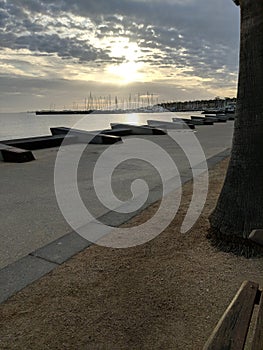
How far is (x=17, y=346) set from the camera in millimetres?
2162

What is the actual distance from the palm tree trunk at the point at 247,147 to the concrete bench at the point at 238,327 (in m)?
1.54

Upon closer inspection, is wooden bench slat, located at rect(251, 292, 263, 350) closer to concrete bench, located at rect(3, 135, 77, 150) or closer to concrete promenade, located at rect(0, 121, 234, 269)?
concrete promenade, located at rect(0, 121, 234, 269)

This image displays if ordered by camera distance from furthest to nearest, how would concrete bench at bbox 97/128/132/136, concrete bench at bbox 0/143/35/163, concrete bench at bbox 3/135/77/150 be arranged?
concrete bench at bbox 97/128/132/136 → concrete bench at bbox 3/135/77/150 → concrete bench at bbox 0/143/35/163

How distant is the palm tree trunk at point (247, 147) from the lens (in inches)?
127

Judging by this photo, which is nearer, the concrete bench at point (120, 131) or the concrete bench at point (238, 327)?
the concrete bench at point (238, 327)

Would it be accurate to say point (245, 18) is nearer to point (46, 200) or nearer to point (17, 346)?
point (17, 346)

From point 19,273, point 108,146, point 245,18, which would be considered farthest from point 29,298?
point 108,146

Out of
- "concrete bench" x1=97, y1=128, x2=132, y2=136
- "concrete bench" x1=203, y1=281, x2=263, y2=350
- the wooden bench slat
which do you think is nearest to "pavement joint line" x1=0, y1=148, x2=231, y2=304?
"concrete bench" x1=203, y1=281, x2=263, y2=350

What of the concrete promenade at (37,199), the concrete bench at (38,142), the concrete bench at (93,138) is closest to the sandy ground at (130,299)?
the concrete promenade at (37,199)

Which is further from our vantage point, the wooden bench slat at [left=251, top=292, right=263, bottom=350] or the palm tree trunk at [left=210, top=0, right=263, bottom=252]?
the palm tree trunk at [left=210, top=0, right=263, bottom=252]

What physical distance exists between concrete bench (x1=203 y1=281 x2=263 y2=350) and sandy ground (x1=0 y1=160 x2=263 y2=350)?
53cm

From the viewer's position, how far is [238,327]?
1.64m

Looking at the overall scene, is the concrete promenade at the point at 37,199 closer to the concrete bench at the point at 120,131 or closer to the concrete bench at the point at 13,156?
the concrete bench at the point at 13,156

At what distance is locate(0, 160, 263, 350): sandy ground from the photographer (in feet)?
7.33
